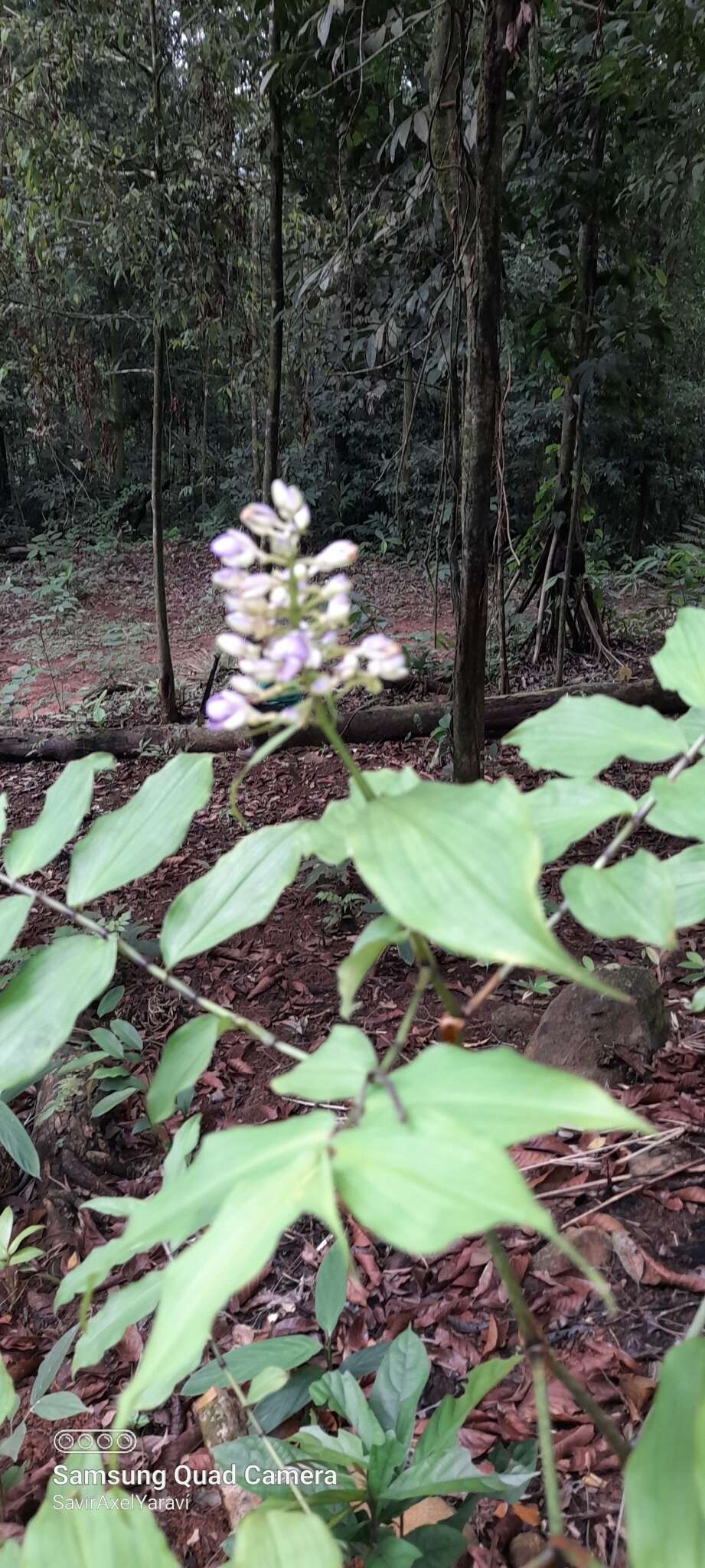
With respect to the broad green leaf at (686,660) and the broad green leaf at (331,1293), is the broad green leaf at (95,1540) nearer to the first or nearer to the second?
the broad green leaf at (331,1293)

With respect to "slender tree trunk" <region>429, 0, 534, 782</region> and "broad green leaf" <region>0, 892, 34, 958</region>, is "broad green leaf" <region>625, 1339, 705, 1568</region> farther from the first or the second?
"slender tree trunk" <region>429, 0, 534, 782</region>

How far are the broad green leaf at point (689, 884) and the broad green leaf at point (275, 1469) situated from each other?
28.1 inches

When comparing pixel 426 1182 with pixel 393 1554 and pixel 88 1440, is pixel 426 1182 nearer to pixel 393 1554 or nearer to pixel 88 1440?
pixel 393 1554

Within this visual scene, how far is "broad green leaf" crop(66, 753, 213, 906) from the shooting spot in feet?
2.34

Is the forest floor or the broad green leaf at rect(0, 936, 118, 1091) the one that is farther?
the forest floor

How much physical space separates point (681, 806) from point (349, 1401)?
953 mm

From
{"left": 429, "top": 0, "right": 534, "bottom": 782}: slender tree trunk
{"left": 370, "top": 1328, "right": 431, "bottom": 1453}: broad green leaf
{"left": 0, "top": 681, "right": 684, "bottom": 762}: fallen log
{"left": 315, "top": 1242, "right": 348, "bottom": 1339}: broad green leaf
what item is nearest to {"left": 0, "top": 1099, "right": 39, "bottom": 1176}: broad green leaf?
{"left": 315, "top": 1242, "right": 348, "bottom": 1339}: broad green leaf

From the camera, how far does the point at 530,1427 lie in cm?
129

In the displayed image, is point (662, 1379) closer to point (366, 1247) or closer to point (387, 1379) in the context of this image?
point (387, 1379)

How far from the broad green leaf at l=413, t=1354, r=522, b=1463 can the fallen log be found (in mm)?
3749

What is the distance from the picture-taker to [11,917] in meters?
0.73

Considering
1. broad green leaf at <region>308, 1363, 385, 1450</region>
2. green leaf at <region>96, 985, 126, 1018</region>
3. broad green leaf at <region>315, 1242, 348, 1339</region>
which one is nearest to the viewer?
broad green leaf at <region>308, 1363, 385, 1450</region>

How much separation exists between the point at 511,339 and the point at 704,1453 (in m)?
5.83

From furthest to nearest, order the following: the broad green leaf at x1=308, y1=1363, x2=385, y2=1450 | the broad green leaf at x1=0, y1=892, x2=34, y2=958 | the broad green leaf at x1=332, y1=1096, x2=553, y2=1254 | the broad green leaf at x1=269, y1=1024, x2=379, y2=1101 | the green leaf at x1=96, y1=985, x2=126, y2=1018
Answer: the green leaf at x1=96, y1=985, x2=126, y2=1018, the broad green leaf at x1=308, y1=1363, x2=385, y2=1450, the broad green leaf at x1=0, y1=892, x2=34, y2=958, the broad green leaf at x1=269, y1=1024, x2=379, y2=1101, the broad green leaf at x1=332, y1=1096, x2=553, y2=1254
